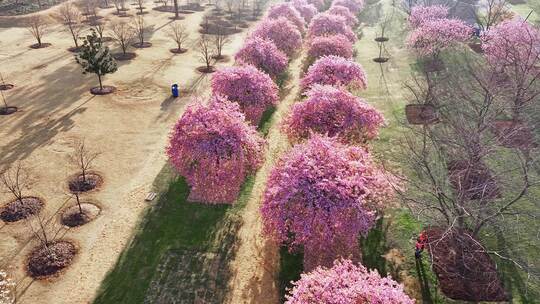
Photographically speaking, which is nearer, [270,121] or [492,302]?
[492,302]

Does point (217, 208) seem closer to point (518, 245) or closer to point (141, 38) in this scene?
point (518, 245)

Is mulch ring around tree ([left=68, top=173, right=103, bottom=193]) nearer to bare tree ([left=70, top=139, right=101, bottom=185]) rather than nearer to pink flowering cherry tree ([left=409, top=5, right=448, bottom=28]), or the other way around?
bare tree ([left=70, top=139, right=101, bottom=185])

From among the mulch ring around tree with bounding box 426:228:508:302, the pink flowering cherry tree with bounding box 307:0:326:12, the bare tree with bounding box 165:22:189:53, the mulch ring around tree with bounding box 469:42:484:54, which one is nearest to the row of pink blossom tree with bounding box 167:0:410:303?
the mulch ring around tree with bounding box 426:228:508:302

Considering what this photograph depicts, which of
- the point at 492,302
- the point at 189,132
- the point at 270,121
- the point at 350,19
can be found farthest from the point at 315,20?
the point at 492,302

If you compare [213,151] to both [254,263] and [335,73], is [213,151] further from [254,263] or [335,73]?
[335,73]

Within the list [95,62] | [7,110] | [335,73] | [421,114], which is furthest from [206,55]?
[421,114]
